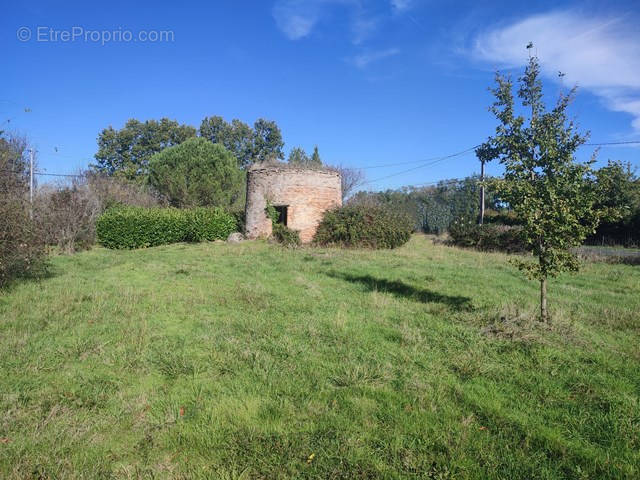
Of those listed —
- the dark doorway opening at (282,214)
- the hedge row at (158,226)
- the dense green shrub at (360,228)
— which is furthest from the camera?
the dark doorway opening at (282,214)

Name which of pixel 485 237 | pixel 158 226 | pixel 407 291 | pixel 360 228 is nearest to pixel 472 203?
pixel 485 237

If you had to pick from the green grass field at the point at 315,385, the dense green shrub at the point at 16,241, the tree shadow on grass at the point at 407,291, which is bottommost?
the green grass field at the point at 315,385

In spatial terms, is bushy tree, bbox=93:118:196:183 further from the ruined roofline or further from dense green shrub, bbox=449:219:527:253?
dense green shrub, bbox=449:219:527:253

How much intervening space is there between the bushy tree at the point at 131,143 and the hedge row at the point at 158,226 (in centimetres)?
2659

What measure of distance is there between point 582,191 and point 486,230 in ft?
43.1

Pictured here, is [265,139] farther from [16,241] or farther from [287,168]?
[16,241]

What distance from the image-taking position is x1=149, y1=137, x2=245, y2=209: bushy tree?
29.9m

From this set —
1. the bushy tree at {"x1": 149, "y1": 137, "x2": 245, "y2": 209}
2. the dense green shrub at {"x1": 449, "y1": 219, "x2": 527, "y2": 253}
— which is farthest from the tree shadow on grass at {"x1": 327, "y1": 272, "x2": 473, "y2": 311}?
the bushy tree at {"x1": 149, "y1": 137, "x2": 245, "y2": 209}

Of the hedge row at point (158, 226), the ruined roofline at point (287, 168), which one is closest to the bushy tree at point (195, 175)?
the hedge row at point (158, 226)

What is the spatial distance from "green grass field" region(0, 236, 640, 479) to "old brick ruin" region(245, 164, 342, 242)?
9977 mm

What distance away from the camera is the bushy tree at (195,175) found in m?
29.9

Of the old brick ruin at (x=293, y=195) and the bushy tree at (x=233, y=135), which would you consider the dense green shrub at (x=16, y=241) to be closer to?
the old brick ruin at (x=293, y=195)

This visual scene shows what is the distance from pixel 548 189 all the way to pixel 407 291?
349 centimetres

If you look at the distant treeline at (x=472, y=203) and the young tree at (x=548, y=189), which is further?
the distant treeline at (x=472, y=203)
